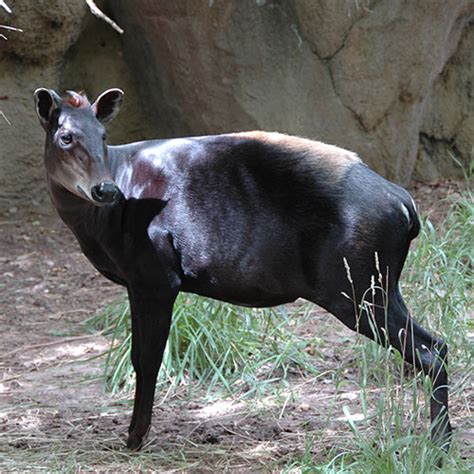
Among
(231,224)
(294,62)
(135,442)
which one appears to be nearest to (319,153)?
(231,224)

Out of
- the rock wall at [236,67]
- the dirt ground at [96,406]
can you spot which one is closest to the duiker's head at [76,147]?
the dirt ground at [96,406]

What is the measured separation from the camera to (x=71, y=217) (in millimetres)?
5273

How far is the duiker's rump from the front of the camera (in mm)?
4844

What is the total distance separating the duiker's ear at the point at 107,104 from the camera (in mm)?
5270

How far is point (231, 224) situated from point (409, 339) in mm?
1009

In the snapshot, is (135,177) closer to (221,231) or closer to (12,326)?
(221,231)

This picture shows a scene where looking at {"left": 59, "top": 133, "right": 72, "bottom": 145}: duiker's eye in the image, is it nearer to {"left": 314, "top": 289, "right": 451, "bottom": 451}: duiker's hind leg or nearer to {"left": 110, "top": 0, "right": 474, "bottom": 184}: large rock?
{"left": 314, "top": 289, "right": 451, "bottom": 451}: duiker's hind leg

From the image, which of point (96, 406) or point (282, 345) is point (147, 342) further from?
point (282, 345)

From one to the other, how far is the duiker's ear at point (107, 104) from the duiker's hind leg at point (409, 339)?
4.88ft

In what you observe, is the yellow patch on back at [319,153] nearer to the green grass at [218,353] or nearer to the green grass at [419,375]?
the green grass at [419,375]

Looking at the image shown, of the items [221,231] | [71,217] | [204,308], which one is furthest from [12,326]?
[221,231]

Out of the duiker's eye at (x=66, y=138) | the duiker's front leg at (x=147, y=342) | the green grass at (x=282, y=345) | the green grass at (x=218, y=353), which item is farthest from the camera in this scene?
the green grass at (x=218, y=353)

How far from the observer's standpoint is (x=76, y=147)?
5020mm

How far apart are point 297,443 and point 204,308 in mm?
1497
